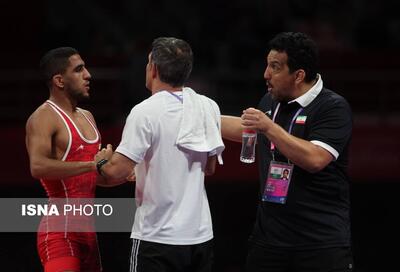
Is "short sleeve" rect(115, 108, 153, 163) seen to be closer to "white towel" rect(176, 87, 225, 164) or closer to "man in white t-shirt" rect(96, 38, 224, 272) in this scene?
"man in white t-shirt" rect(96, 38, 224, 272)

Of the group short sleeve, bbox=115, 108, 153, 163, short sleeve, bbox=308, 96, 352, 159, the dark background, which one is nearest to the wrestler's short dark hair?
short sleeve, bbox=115, 108, 153, 163

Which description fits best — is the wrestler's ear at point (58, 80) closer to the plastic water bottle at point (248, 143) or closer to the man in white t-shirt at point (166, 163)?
the man in white t-shirt at point (166, 163)

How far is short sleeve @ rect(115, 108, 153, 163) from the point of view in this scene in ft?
11.4

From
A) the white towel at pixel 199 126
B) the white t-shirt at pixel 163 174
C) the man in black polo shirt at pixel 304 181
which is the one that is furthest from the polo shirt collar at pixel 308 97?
the white t-shirt at pixel 163 174

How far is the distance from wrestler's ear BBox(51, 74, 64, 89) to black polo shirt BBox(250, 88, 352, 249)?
4.13ft

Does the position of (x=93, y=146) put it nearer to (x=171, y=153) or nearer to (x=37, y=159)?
(x=37, y=159)

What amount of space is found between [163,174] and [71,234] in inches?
34.8

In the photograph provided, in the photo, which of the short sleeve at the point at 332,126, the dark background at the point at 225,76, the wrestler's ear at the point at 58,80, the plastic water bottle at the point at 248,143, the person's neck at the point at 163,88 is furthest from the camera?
the dark background at the point at 225,76

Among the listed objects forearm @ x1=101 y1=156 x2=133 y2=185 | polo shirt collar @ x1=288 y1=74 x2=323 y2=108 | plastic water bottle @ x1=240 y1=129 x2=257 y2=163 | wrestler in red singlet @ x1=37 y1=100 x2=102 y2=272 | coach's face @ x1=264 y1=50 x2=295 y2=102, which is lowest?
wrestler in red singlet @ x1=37 y1=100 x2=102 y2=272

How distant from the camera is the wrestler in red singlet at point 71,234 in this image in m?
4.12

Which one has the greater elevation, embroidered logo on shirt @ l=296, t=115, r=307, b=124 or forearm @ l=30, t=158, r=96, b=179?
embroidered logo on shirt @ l=296, t=115, r=307, b=124

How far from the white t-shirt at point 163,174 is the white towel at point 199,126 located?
3 centimetres

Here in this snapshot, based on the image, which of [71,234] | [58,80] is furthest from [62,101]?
[71,234]

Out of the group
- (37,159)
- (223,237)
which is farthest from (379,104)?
(37,159)
